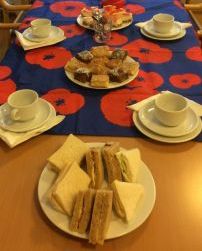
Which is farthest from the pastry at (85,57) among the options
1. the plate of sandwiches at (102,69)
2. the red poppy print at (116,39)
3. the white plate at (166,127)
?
the white plate at (166,127)

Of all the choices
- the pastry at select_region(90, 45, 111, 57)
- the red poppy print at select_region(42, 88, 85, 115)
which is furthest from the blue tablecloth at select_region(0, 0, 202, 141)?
the pastry at select_region(90, 45, 111, 57)

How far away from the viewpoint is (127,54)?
4.47 ft

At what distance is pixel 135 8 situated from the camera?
6.05 ft

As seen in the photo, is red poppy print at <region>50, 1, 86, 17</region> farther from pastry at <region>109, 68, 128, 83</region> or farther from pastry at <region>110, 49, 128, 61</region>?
pastry at <region>109, 68, 128, 83</region>

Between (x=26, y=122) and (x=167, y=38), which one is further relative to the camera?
(x=167, y=38)

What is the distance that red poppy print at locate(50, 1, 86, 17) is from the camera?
1.81 metres

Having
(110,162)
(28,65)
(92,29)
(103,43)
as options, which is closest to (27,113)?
(110,162)

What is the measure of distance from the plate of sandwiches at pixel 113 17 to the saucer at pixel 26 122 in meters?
0.70

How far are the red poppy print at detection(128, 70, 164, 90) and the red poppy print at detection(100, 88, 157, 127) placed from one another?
0.10 feet

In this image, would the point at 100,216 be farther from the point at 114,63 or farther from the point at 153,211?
the point at 114,63

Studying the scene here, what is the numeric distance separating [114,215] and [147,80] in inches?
25.3

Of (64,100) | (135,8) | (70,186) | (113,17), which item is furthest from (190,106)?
(135,8)

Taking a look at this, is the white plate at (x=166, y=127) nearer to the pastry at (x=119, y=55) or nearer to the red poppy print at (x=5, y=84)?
the pastry at (x=119, y=55)

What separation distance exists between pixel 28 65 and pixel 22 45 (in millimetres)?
152
